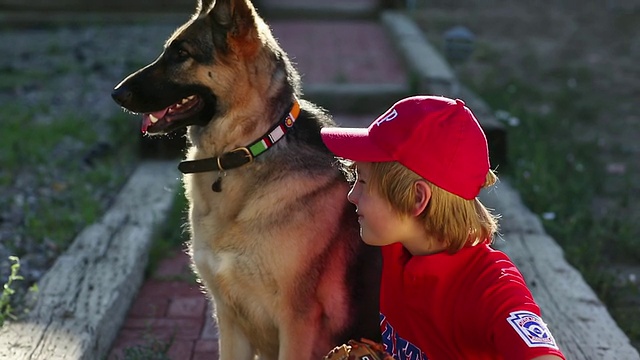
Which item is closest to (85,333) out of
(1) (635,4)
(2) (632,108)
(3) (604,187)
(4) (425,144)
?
(4) (425,144)

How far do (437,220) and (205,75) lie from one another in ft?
3.55

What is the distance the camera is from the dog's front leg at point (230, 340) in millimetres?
3426

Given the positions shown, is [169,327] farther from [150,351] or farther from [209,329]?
[150,351]

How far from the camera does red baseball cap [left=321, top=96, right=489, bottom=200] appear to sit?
2.47 meters

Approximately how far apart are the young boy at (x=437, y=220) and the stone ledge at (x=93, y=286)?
1.42 m

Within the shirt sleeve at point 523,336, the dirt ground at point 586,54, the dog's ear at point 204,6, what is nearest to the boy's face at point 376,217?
the shirt sleeve at point 523,336

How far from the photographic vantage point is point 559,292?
3.98m

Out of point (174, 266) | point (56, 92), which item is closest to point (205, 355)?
point (174, 266)

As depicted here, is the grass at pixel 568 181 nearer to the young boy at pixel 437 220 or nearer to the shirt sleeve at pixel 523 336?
the young boy at pixel 437 220

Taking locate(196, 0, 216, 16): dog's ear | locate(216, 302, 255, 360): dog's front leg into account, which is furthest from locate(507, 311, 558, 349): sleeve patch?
locate(196, 0, 216, 16): dog's ear

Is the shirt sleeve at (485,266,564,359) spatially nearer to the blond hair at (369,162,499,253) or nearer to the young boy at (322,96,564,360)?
the young boy at (322,96,564,360)

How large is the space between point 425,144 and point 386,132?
12cm

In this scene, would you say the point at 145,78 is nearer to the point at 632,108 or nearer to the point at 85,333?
the point at 85,333

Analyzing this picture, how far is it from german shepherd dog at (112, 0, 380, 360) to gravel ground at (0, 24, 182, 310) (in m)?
1.51
